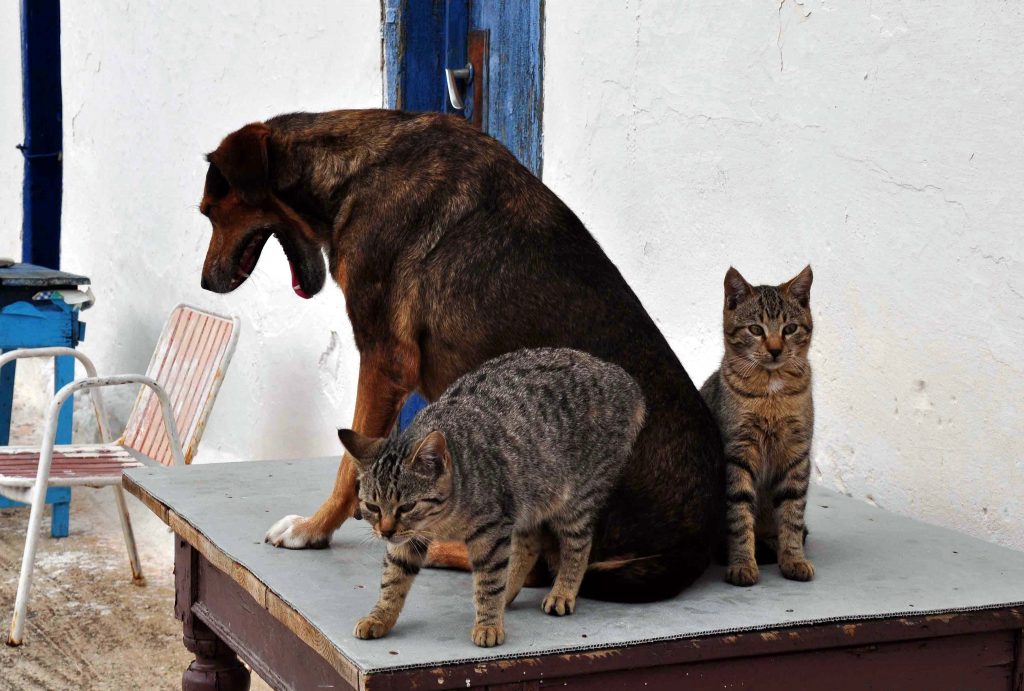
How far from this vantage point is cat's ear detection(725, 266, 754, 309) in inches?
89.2

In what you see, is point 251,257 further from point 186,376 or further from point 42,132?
point 42,132

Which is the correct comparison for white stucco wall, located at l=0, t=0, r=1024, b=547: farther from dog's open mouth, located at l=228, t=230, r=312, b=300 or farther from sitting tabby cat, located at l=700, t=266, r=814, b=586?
dog's open mouth, located at l=228, t=230, r=312, b=300

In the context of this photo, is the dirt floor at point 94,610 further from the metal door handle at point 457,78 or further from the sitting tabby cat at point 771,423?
Answer: the sitting tabby cat at point 771,423

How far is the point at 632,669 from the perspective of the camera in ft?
6.17

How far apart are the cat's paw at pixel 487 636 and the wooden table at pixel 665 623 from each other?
2cm

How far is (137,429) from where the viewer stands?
5.43 m

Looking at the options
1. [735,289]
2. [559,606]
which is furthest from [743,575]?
[735,289]

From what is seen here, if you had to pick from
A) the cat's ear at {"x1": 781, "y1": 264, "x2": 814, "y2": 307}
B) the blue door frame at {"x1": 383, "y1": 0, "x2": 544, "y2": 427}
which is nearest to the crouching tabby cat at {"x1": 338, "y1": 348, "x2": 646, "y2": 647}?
the cat's ear at {"x1": 781, "y1": 264, "x2": 814, "y2": 307}

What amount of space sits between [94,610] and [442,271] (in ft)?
10.1

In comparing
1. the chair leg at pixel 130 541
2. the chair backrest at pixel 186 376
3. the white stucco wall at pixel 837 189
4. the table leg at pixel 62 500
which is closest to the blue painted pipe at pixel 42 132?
the table leg at pixel 62 500

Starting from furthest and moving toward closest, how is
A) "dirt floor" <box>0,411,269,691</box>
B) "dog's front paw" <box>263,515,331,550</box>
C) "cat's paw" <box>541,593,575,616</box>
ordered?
"dirt floor" <box>0,411,269,691</box>, "dog's front paw" <box>263,515,331,550</box>, "cat's paw" <box>541,593,575,616</box>

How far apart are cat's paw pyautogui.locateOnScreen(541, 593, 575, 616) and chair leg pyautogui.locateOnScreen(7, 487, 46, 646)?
116 inches

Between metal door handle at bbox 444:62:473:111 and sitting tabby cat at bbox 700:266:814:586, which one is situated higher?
metal door handle at bbox 444:62:473:111

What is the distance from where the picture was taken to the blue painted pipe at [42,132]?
23.2ft
